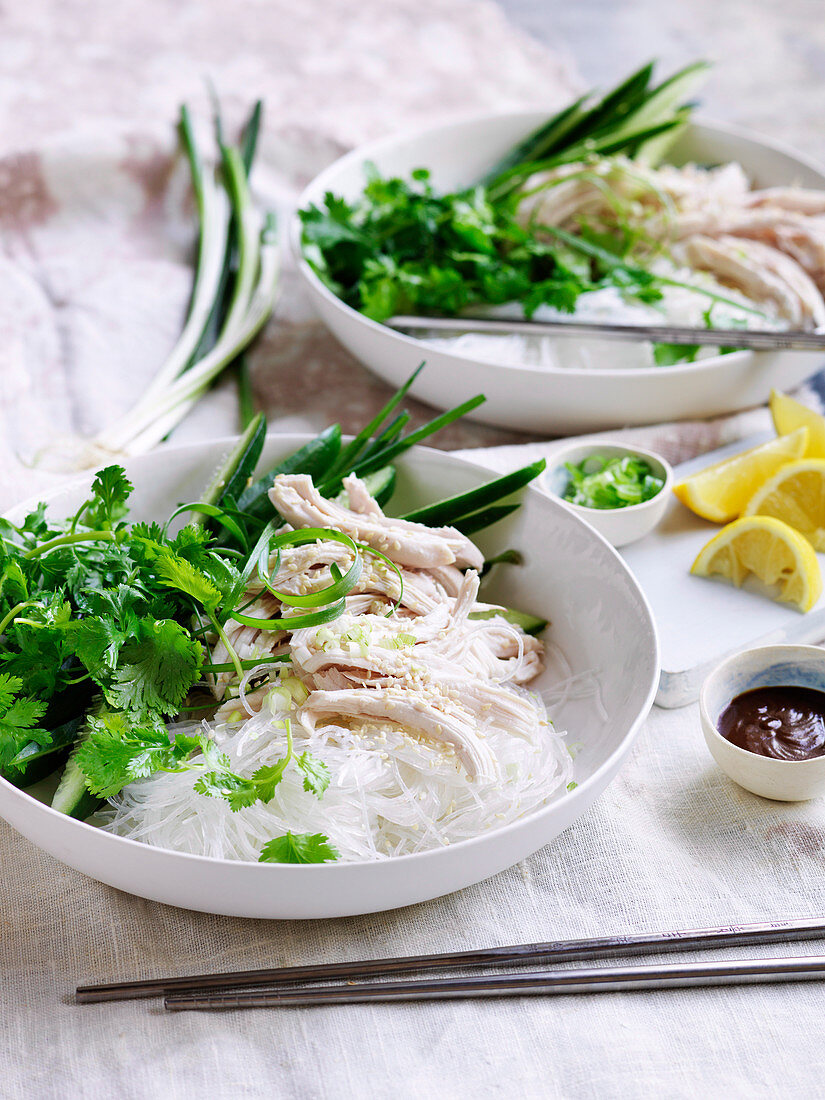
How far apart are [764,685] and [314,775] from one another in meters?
1.03

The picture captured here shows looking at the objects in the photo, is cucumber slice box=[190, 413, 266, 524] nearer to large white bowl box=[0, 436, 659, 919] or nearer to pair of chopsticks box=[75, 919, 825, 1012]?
large white bowl box=[0, 436, 659, 919]

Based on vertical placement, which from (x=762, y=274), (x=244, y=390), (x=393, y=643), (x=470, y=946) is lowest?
(x=244, y=390)

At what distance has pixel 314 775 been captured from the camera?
5.24 feet

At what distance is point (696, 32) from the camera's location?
6285 millimetres

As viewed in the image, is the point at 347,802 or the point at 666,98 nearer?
the point at 347,802

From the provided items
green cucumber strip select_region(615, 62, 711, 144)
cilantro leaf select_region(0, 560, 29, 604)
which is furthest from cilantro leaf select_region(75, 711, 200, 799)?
green cucumber strip select_region(615, 62, 711, 144)

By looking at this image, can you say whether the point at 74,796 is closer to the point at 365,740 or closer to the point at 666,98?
the point at 365,740

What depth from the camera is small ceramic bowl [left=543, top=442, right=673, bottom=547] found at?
96.0 inches

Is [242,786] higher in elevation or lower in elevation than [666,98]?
lower

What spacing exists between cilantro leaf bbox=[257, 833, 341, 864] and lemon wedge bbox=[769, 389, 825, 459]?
1889mm

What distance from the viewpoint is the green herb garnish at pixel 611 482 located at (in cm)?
253

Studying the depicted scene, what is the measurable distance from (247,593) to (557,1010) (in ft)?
3.09

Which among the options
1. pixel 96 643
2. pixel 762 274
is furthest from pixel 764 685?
pixel 762 274

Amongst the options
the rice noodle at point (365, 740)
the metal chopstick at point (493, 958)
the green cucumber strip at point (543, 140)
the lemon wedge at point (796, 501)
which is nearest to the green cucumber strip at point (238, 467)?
the rice noodle at point (365, 740)
